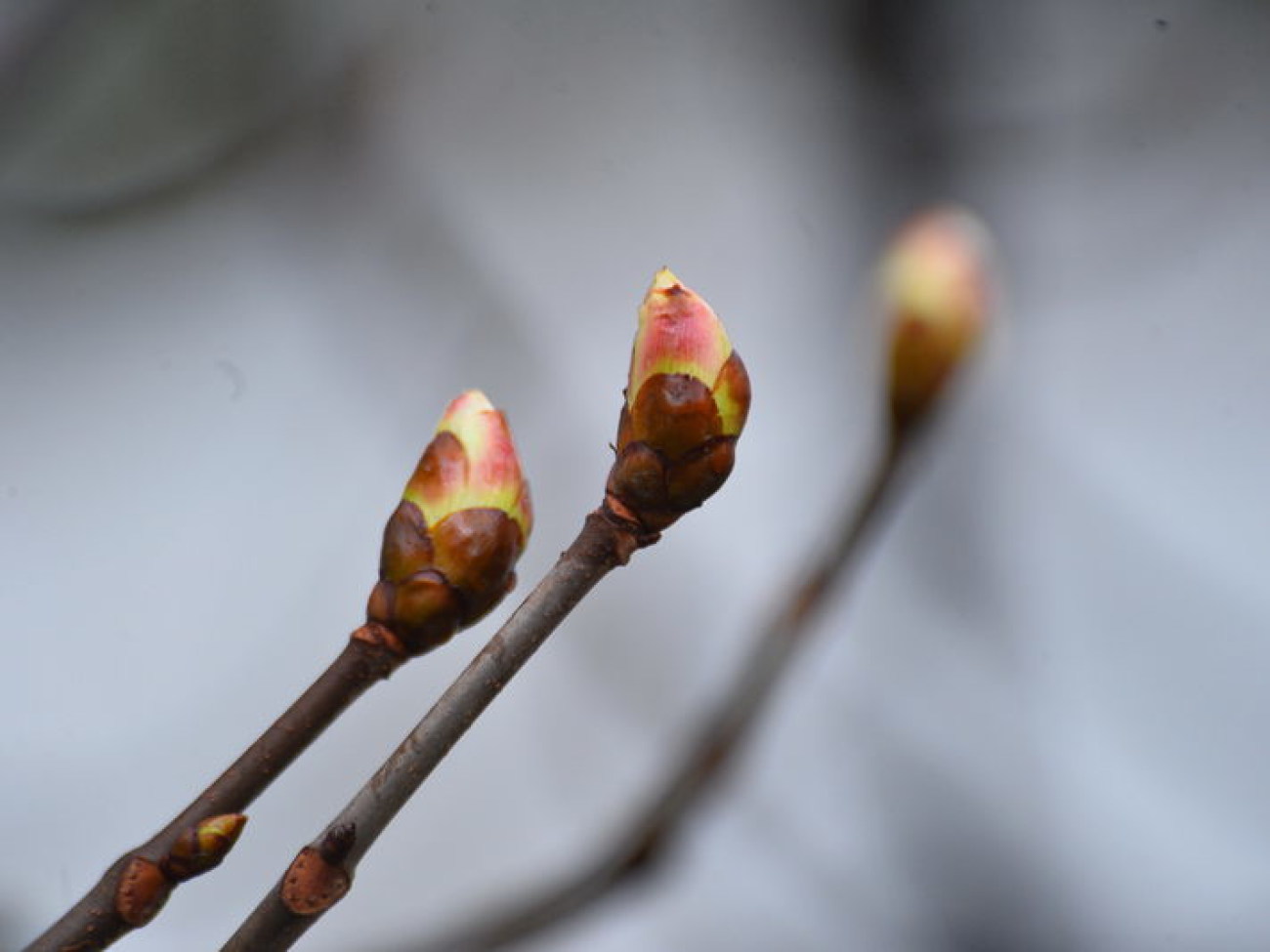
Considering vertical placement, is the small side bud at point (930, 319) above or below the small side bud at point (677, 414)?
above

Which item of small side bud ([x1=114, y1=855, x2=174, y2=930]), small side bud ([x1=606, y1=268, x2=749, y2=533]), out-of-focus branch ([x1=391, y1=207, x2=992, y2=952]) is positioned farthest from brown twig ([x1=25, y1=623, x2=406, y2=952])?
out-of-focus branch ([x1=391, y1=207, x2=992, y2=952])

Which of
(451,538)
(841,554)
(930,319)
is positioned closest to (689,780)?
(841,554)

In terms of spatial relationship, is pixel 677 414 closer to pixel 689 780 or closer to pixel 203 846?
pixel 203 846

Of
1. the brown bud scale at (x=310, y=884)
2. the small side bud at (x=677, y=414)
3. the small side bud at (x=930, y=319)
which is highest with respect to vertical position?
the small side bud at (x=930, y=319)

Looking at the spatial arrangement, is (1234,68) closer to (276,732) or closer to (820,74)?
(820,74)

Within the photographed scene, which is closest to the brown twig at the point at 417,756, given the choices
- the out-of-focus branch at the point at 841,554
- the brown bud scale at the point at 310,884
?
the brown bud scale at the point at 310,884

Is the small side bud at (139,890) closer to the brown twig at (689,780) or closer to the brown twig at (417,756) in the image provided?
the brown twig at (417,756)
